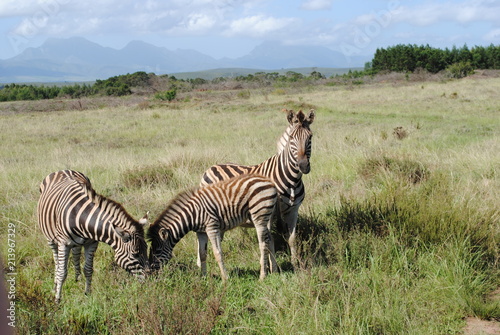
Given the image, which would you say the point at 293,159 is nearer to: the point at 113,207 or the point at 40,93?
the point at 113,207

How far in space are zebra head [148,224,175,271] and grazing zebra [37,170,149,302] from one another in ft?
0.85

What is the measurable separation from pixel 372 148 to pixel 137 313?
8.67m

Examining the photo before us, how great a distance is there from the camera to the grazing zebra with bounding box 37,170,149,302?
441cm

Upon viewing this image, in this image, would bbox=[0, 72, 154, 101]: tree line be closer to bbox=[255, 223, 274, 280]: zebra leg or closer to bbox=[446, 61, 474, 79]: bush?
bbox=[446, 61, 474, 79]: bush

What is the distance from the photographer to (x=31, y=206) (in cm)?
751

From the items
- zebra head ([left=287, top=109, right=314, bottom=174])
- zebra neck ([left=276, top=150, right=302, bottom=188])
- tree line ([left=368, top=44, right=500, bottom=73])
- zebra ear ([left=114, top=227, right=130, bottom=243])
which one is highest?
tree line ([left=368, top=44, right=500, bottom=73])

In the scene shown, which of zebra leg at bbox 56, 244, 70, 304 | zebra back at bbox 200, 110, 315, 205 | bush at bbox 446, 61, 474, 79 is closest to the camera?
A: zebra leg at bbox 56, 244, 70, 304

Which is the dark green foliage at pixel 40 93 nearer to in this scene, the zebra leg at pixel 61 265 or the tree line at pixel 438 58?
the tree line at pixel 438 58

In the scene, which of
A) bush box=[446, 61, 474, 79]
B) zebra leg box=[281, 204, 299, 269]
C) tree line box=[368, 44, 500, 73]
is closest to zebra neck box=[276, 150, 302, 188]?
zebra leg box=[281, 204, 299, 269]

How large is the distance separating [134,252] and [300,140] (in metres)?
2.17

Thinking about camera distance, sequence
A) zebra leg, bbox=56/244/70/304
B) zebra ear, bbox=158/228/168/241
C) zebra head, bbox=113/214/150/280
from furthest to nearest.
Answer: zebra ear, bbox=158/228/168/241 < zebra leg, bbox=56/244/70/304 < zebra head, bbox=113/214/150/280

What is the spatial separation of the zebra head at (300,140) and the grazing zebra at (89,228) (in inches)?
71.2

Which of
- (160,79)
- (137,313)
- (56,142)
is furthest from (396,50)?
(137,313)

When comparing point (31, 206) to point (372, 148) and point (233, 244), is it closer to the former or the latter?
point (233, 244)
